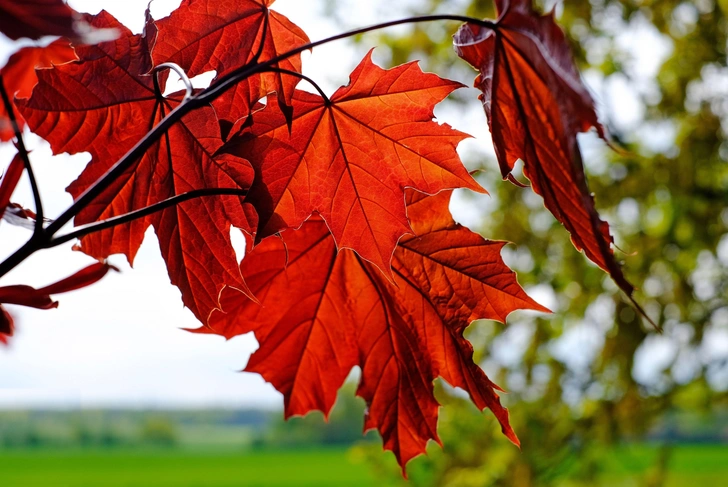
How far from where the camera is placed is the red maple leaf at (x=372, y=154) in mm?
321

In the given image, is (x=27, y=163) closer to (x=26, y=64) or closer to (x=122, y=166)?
(x=122, y=166)

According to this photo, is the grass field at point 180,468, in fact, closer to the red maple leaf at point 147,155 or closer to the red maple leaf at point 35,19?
the red maple leaf at point 147,155

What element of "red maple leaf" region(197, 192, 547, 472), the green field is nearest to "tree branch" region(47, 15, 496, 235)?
"red maple leaf" region(197, 192, 547, 472)

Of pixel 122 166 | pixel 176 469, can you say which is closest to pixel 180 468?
pixel 176 469

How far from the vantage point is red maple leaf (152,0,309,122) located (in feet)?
1.05

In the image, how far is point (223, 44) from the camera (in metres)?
0.33

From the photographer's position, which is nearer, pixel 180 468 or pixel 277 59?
pixel 277 59

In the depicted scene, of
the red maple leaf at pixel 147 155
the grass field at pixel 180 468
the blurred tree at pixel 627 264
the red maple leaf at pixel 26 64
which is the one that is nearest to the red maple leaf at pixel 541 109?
the red maple leaf at pixel 147 155

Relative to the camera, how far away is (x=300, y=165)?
1.05 feet

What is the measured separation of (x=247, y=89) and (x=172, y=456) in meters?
19.1

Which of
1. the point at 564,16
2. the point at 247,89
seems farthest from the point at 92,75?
the point at 564,16

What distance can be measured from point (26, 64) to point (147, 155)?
0.67 ft

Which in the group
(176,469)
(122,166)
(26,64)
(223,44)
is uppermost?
(176,469)

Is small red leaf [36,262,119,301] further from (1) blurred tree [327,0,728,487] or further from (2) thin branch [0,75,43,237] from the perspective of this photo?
(1) blurred tree [327,0,728,487]
